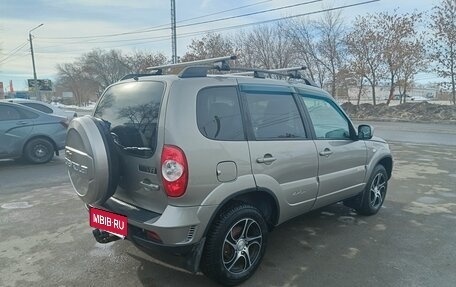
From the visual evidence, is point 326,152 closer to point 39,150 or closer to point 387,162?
point 387,162

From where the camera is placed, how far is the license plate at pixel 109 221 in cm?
280

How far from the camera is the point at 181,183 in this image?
101 inches

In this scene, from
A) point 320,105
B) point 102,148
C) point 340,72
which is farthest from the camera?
point 340,72

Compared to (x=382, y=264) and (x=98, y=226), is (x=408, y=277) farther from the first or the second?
(x=98, y=226)

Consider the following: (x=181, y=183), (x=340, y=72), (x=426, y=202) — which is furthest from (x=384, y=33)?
(x=181, y=183)

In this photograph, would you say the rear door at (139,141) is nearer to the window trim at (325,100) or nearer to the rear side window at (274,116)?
the rear side window at (274,116)

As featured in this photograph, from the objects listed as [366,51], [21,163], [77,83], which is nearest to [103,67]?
[77,83]

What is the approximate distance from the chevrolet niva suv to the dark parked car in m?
5.61

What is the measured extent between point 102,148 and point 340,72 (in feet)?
96.6

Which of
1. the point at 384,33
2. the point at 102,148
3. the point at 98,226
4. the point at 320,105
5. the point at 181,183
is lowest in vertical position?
the point at 98,226

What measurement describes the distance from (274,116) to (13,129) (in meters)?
7.18

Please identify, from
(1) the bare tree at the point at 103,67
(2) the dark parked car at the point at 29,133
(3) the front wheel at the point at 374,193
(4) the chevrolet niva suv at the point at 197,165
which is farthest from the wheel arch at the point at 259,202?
(1) the bare tree at the point at 103,67

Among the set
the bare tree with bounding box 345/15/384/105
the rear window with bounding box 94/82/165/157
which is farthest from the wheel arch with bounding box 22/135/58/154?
the bare tree with bounding box 345/15/384/105

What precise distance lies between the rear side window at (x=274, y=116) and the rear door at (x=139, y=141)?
0.88 meters
